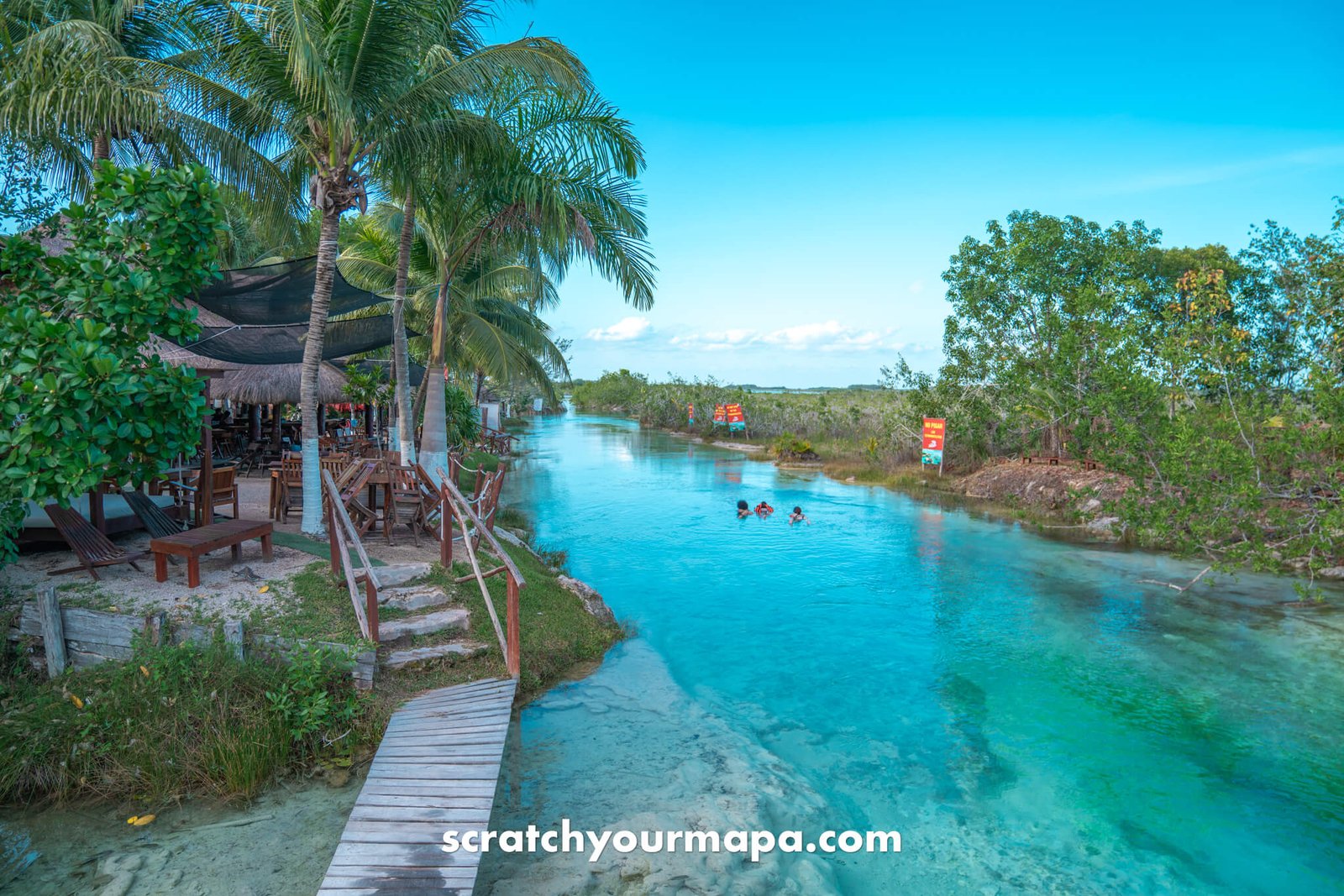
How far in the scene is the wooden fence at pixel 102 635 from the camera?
5598 mm

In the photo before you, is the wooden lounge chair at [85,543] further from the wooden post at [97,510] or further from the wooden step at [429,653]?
the wooden step at [429,653]

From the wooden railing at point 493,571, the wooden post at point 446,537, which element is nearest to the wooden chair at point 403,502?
the wooden railing at point 493,571

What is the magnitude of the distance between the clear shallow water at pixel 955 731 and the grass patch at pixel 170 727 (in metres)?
1.66

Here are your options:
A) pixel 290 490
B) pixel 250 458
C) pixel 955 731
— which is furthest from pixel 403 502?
pixel 250 458

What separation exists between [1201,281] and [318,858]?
557 inches

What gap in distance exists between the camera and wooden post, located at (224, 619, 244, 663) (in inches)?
222

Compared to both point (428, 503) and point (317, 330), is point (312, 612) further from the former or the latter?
point (317, 330)

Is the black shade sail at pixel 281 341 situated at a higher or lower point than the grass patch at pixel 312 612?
higher

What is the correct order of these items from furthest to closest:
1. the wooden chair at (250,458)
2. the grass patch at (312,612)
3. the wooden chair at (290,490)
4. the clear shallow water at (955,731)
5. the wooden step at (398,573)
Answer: the wooden chair at (250,458) → the wooden chair at (290,490) → the wooden step at (398,573) → the grass patch at (312,612) → the clear shallow water at (955,731)

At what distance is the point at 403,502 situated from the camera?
399 inches

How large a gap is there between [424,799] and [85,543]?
4.41m

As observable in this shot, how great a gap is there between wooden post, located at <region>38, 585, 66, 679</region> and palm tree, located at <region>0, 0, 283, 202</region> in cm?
416

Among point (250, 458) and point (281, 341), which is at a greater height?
point (281, 341)

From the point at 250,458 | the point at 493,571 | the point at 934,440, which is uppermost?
the point at 934,440
